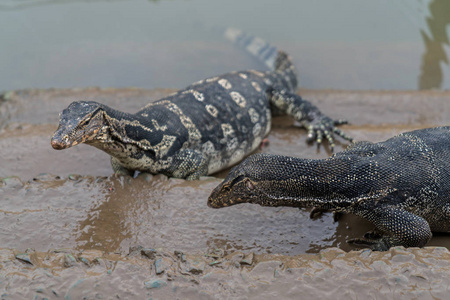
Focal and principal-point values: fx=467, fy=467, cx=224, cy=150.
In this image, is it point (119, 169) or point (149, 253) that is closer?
point (149, 253)

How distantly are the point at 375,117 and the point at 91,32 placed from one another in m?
8.74

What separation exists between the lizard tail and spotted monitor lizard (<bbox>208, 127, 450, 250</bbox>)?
16.1 feet

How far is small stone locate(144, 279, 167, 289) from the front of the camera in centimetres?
402

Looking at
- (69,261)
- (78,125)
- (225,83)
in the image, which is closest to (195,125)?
(225,83)

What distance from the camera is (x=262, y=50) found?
1197 centimetres

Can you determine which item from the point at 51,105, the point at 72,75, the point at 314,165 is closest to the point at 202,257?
the point at 314,165

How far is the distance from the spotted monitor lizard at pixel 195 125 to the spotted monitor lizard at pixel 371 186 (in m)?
1.71

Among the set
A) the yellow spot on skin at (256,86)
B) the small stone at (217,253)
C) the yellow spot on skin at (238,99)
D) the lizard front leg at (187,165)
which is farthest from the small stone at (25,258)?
the yellow spot on skin at (256,86)

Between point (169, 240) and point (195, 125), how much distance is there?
2236mm

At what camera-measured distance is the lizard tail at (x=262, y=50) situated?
979 centimetres

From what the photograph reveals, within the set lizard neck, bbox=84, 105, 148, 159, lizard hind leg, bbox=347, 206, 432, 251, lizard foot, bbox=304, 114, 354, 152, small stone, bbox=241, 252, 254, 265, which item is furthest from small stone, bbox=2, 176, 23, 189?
lizard foot, bbox=304, 114, 354, 152

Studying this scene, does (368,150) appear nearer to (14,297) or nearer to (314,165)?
(314,165)

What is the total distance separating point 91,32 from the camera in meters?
13.7

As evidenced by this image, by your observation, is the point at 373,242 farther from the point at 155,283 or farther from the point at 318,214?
the point at 155,283
